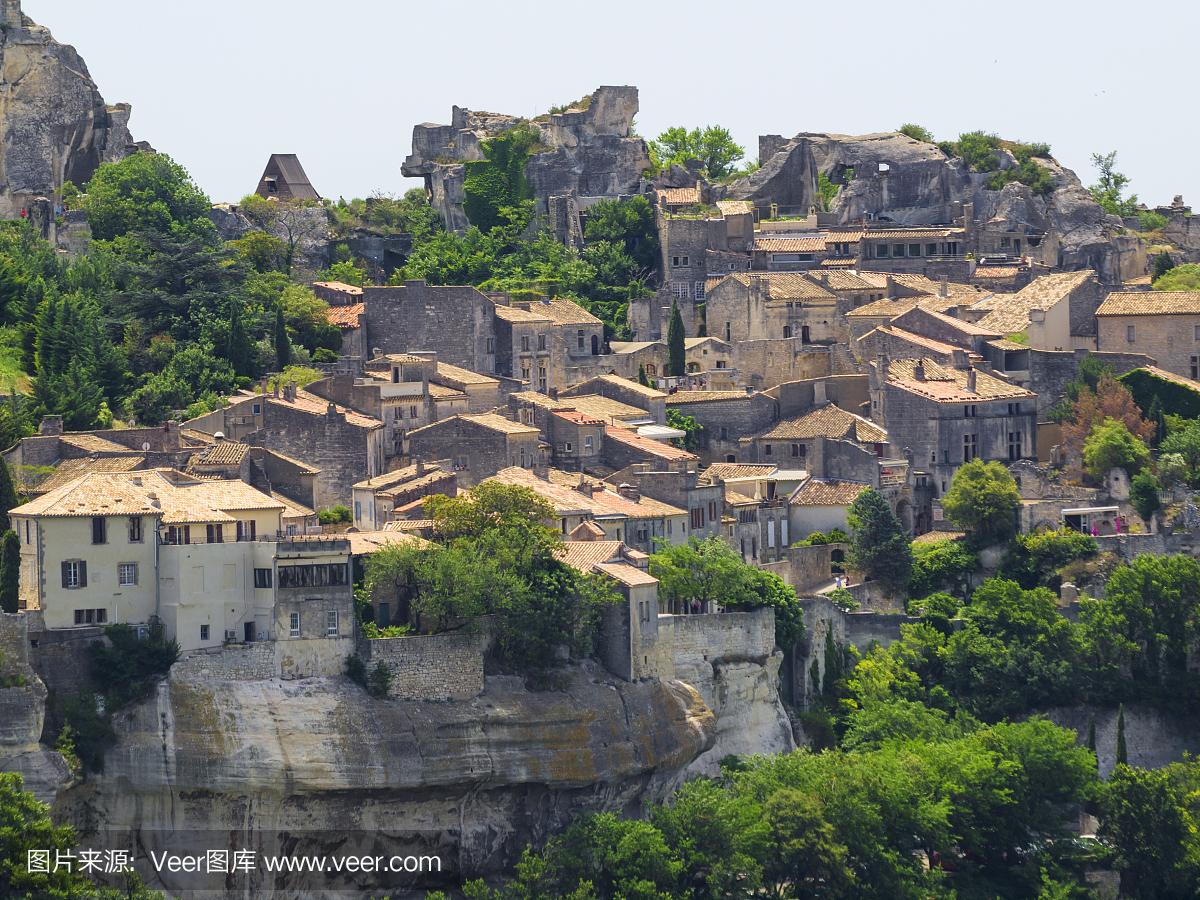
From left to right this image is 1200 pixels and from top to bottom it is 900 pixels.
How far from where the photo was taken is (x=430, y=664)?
53.6m

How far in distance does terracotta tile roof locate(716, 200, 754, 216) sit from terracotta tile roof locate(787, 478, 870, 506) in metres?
21.6

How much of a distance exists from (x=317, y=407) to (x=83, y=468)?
9.56 metres

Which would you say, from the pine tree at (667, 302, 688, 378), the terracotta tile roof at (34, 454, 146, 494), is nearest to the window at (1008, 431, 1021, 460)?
the pine tree at (667, 302, 688, 378)

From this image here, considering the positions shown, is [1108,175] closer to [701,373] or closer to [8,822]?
[701,373]

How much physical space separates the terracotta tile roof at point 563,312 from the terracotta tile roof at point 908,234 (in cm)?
1400

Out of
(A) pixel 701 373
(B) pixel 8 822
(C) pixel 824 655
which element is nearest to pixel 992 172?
(A) pixel 701 373

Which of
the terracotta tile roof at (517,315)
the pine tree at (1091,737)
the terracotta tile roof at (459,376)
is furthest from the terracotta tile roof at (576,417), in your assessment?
the pine tree at (1091,737)

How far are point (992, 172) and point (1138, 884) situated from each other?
43.8 m

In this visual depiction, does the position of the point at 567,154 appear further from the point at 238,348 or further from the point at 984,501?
the point at 984,501

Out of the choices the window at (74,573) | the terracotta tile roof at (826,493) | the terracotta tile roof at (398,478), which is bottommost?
the window at (74,573)

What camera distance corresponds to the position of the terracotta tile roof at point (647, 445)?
66.8 metres

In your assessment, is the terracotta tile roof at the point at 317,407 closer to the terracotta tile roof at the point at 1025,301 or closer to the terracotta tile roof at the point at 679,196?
the terracotta tile roof at the point at 1025,301

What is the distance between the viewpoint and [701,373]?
79.2 meters

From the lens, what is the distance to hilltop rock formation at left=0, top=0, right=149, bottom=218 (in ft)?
288
